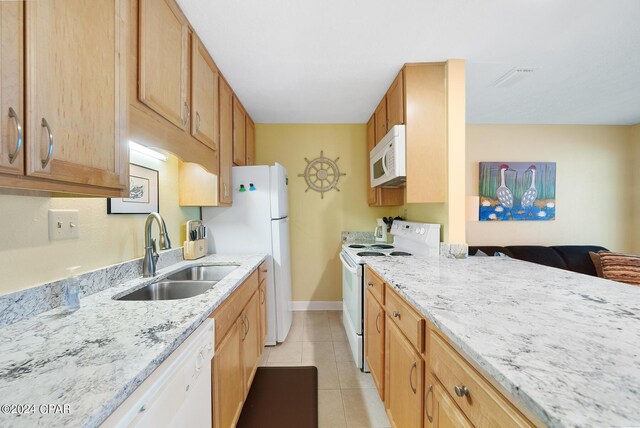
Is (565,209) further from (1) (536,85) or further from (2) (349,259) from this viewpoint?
(2) (349,259)

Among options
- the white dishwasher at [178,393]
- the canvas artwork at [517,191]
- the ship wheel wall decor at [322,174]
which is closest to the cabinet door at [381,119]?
the ship wheel wall decor at [322,174]

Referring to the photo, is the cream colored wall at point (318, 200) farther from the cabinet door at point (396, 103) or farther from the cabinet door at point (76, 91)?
the cabinet door at point (76, 91)

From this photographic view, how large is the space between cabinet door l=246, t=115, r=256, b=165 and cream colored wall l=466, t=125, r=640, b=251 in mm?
2665

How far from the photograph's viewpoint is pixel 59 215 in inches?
40.5

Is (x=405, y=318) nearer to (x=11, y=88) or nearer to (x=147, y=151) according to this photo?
(x=11, y=88)

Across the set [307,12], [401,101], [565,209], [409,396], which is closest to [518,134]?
[565,209]

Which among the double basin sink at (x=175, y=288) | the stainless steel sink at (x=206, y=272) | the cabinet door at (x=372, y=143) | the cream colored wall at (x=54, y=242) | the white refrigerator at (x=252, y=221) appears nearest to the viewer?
the cream colored wall at (x=54, y=242)

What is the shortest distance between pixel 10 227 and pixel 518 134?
4374mm

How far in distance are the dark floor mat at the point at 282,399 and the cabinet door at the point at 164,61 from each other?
180 centimetres

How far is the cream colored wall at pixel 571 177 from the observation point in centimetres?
307

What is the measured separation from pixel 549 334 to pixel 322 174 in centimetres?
264

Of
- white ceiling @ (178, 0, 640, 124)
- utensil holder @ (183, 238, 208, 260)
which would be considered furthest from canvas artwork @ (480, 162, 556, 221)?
utensil holder @ (183, 238, 208, 260)

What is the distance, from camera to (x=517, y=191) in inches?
120

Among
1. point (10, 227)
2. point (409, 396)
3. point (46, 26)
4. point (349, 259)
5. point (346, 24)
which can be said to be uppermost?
point (346, 24)
